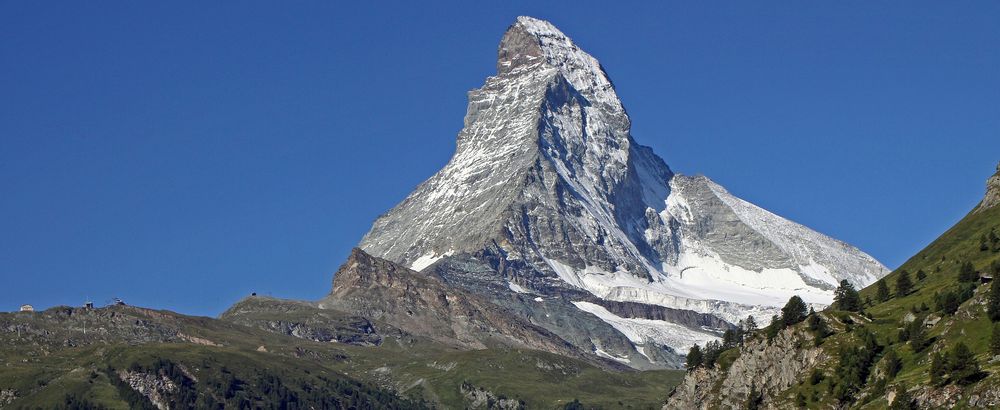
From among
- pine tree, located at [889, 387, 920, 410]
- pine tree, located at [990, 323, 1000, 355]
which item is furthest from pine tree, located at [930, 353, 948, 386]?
pine tree, located at [990, 323, 1000, 355]

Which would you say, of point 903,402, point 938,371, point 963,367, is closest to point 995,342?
point 963,367

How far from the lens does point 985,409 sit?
17412cm

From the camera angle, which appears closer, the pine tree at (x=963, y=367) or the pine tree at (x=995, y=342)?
the pine tree at (x=963, y=367)

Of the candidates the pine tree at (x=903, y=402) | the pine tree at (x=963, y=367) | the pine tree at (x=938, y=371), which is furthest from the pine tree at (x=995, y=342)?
the pine tree at (x=903, y=402)

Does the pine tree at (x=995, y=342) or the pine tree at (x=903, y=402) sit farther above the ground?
the pine tree at (x=995, y=342)

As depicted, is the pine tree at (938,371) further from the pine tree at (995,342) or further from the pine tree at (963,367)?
the pine tree at (995,342)

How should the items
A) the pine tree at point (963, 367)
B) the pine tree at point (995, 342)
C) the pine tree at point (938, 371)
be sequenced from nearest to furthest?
the pine tree at point (963, 367) → the pine tree at point (938, 371) → the pine tree at point (995, 342)

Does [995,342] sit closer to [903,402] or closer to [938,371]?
[938,371]

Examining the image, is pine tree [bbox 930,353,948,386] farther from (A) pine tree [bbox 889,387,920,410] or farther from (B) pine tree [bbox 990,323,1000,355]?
(B) pine tree [bbox 990,323,1000,355]

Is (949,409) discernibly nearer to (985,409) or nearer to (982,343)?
(985,409)

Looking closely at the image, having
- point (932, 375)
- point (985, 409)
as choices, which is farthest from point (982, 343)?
point (985, 409)

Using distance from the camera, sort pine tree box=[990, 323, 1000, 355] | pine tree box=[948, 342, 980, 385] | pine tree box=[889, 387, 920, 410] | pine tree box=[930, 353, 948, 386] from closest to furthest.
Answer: pine tree box=[948, 342, 980, 385] < pine tree box=[889, 387, 920, 410] < pine tree box=[930, 353, 948, 386] < pine tree box=[990, 323, 1000, 355]

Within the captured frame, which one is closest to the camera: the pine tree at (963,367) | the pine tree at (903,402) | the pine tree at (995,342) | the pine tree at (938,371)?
the pine tree at (963,367)

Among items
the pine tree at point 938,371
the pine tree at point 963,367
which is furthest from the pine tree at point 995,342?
the pine tree at point 938,371
